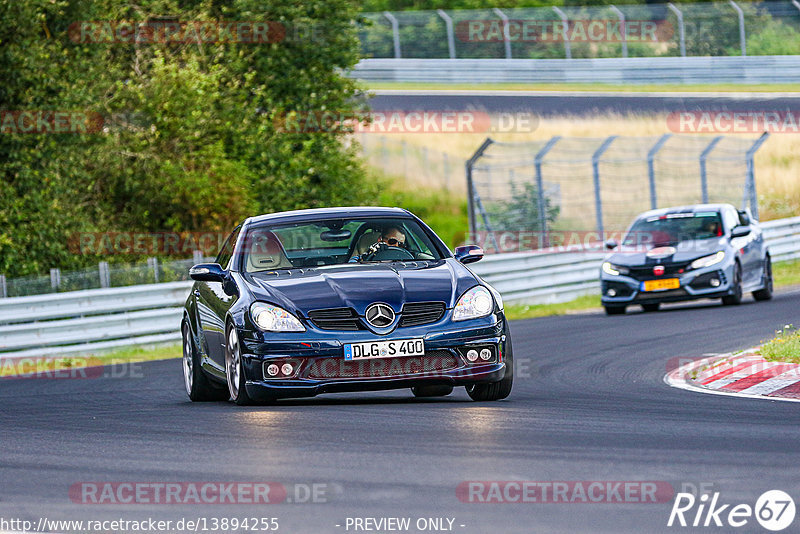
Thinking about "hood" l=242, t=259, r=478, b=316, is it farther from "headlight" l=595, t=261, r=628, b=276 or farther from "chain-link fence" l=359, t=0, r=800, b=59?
"chain-link fence" l=359, t=0, r=800, b=59

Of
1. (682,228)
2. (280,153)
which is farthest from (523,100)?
(682,228)

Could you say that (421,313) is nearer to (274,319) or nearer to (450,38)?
(274,319)

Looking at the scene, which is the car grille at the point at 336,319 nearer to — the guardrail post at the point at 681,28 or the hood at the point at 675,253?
the hood at the point at 675,253

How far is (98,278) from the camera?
20.2 metres

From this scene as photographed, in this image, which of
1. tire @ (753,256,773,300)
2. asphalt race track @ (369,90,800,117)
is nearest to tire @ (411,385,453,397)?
tire @ (753,256,773,300)

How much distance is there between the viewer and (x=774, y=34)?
149 feet

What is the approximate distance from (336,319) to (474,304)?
36.1 inches

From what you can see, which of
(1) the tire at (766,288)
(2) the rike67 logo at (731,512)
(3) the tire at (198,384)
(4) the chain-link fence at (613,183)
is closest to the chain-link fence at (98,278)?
(3) the tire at (198,384)

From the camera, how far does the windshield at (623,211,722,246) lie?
70.7ft

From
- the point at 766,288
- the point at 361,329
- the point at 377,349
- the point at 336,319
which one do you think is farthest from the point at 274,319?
the point at 766,288

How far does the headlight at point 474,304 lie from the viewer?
981 centimetres

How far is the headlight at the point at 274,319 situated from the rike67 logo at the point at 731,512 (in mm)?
3888

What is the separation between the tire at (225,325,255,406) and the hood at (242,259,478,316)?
14.4 inches

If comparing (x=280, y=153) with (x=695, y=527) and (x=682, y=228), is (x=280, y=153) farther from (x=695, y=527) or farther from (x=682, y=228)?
(x=695, y=527)
